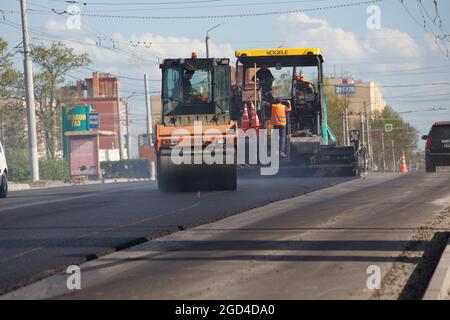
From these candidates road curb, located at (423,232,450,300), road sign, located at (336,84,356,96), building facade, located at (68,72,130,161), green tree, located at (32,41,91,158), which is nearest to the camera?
road curb, located at (423,232,450,300)

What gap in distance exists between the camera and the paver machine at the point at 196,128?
24234 millimetres

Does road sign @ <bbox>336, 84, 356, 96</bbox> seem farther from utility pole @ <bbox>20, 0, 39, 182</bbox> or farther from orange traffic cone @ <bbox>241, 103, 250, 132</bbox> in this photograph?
orange traffic cone @ <bbox>241, 103, 250, 132</bbox>

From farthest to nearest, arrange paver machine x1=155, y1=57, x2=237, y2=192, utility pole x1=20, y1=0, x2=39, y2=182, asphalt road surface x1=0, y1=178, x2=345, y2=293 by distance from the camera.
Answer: utility pole x1=20, y1=0, x2=39, y2=182
paver machine x1=155, y1=57, x2=237, y2=192
asphalt road surface x1=0, y1=178, x2=345, y2=293

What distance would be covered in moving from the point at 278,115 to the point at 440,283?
2084cm

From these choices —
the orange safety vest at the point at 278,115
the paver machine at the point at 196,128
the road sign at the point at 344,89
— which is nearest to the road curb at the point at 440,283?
the paver machine at the point at 196,128

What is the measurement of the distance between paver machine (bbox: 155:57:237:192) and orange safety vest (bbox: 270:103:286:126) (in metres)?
4.34

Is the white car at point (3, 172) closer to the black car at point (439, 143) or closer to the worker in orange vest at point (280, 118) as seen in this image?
the worker in orange vest at point (280, 118)

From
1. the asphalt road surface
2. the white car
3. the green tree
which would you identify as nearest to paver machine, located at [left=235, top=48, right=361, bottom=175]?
the asphalt road surface

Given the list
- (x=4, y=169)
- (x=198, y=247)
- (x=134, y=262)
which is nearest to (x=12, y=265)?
(x=134, y=262)

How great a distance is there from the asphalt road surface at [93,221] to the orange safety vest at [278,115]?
2.58 metres

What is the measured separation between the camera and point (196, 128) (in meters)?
24.2

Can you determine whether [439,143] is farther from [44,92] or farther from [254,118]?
[44,92]

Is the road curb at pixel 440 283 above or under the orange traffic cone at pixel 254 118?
under

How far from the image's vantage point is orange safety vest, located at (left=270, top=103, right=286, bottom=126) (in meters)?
29.6
